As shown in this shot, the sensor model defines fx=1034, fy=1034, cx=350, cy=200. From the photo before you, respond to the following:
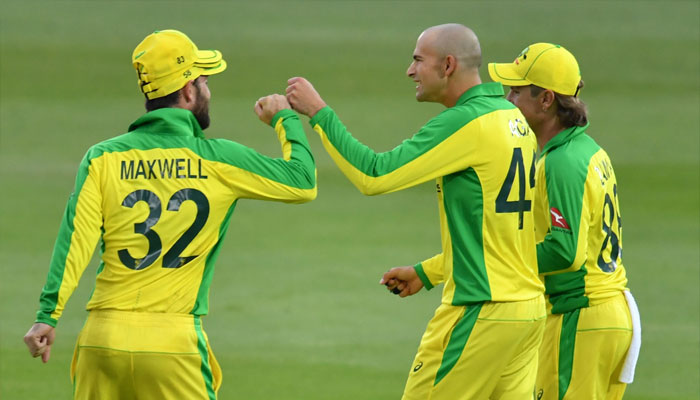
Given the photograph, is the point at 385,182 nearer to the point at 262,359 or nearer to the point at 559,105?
the point at 559,105

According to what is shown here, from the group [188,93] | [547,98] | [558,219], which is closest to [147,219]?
[188,93]

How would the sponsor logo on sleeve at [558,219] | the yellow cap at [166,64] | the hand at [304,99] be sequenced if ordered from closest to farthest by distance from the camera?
1. the yellow cap at [166,64]
2. the hand at [304,99]
3. the sponsor logo on sleeve at [558,219]

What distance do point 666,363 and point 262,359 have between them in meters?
2.79

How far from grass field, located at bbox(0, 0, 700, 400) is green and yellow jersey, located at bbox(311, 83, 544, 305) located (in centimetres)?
283

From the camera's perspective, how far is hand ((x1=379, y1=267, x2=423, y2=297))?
4.25 meters

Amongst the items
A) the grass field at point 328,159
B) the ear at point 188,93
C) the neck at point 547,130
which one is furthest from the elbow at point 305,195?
the grass field at point 328,159

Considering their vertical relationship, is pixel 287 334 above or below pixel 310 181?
below

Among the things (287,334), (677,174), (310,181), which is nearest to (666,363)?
(287,334)

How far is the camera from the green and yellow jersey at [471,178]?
3.68 metres

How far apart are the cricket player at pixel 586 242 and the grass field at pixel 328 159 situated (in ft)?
7.57

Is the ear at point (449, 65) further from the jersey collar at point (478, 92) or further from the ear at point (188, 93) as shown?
the ear at point (188, 93)

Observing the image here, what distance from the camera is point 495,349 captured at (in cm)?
371

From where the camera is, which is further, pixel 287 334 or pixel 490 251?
pixel 287 334

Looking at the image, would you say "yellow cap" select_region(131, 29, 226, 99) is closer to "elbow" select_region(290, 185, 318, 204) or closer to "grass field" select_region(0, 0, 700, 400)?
"elbow" select_region(290, 185, 318, 204)
